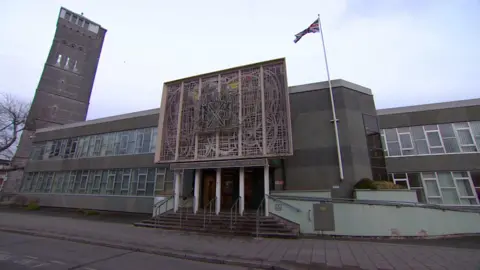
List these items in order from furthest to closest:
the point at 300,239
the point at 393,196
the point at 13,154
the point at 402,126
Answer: the point at 13,154 < the point at 402,126 < the point at 393,196 < the point at 300,239

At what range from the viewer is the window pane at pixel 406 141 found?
1655 centimetres

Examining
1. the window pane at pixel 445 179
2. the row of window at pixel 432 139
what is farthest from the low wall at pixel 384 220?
the row of window at pixel 432 139

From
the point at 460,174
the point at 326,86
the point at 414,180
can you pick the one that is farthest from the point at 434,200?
the point at 326,86

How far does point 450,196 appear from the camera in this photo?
14.9m

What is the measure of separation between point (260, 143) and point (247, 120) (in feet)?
5.43

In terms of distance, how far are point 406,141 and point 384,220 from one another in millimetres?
9432

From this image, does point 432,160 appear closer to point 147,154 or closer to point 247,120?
point 247,120

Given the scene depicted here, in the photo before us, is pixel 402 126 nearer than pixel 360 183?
No

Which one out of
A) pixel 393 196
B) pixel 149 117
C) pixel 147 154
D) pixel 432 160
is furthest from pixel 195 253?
pixel 432 160

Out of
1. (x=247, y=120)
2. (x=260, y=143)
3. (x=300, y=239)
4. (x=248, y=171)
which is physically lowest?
(x=300, y=239)

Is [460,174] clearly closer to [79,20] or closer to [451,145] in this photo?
[451,145]

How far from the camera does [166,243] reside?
890 centimetres

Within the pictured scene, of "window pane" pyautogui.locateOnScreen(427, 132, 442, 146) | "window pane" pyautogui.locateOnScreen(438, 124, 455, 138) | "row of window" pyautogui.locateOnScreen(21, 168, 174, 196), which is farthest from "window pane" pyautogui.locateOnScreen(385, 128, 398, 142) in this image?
"row of window" pyautogui.locateOnScreen(21, 168, 174, 196)

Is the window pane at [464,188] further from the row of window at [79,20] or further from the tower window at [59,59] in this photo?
the row of window at [79,20]
